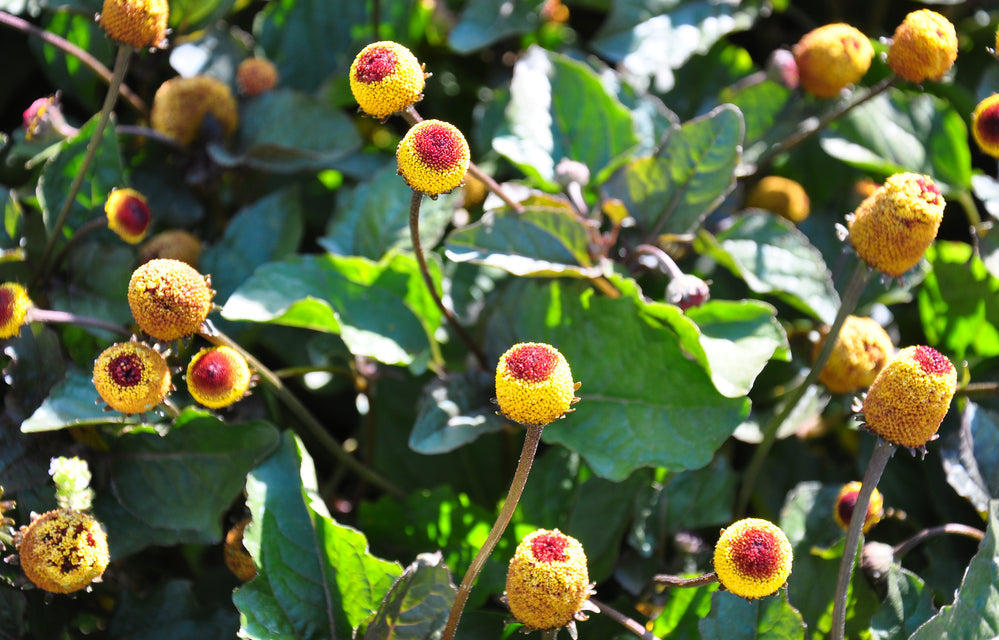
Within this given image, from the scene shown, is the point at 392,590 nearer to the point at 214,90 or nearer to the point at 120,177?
the point at 120,177

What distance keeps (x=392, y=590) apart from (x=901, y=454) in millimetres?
862

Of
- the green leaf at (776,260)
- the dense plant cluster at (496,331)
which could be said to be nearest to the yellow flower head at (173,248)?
the dense plant cluster at (496,331)

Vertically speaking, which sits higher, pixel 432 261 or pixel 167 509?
pixel 432 261

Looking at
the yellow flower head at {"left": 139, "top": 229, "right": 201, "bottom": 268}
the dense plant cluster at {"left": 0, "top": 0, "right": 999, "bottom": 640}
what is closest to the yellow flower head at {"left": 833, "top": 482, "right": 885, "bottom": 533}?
the dense plant cluster at {"left": 0, "top": 0, "right": 999, "bottom": 640}

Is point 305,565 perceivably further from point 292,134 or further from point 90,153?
point 292,134

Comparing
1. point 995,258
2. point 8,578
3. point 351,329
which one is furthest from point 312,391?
point 995,258

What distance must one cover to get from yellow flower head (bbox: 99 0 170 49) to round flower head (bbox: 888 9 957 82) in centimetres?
102

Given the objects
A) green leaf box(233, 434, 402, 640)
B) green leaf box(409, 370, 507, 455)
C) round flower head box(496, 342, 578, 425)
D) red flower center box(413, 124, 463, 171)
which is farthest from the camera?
green leaf box(409, 370, 507, 455)

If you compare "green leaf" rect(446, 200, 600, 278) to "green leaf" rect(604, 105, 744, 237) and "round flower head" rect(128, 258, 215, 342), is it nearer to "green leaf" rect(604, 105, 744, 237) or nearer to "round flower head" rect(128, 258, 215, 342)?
"green leaf" rect(604, 105, 744, 237)

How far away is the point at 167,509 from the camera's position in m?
1.26

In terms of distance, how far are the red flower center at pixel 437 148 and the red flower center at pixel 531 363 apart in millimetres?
236

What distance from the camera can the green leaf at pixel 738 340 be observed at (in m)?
1.21

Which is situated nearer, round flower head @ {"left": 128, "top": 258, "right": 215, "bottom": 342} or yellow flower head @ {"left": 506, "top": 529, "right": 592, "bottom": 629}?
yellow flower head @ {"left": 506, "top": 529, "right": 592, "bottom": 629}

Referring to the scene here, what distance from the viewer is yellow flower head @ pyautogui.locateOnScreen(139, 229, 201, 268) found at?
Answer: 4.59ft
